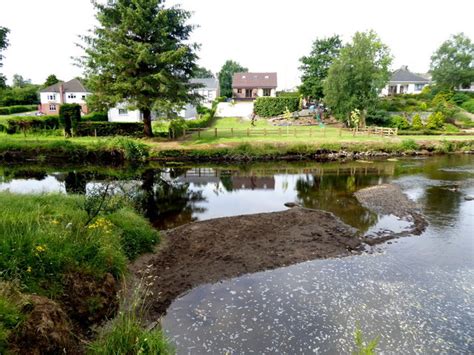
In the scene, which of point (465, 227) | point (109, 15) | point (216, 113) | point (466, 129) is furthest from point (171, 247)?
point (216, 113)

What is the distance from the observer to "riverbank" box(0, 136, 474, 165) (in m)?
29.5

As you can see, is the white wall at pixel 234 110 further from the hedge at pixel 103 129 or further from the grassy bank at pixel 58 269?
the grassy bank at pixel 58 269

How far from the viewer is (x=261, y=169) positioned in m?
28.0

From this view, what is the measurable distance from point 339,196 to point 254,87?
5520 centimetres

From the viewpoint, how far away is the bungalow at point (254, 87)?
7188cm

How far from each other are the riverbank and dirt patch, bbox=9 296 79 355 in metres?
23.7

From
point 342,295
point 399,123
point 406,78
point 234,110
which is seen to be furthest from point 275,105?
point 342,295

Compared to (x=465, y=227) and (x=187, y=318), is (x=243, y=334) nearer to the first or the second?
(x=187, y=318)

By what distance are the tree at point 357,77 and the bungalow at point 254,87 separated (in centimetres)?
2978

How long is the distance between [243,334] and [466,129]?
48.3 m

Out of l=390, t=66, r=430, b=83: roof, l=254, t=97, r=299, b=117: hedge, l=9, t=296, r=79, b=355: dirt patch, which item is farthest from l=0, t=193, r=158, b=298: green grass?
l=390, t=66, r=430, b=83: roof

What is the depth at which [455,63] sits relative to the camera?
66.9 meters

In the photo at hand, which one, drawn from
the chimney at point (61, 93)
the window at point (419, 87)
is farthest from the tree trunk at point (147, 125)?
the window at point (419, 87)

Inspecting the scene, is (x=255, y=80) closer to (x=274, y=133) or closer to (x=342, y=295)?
(x=274, y=133)
